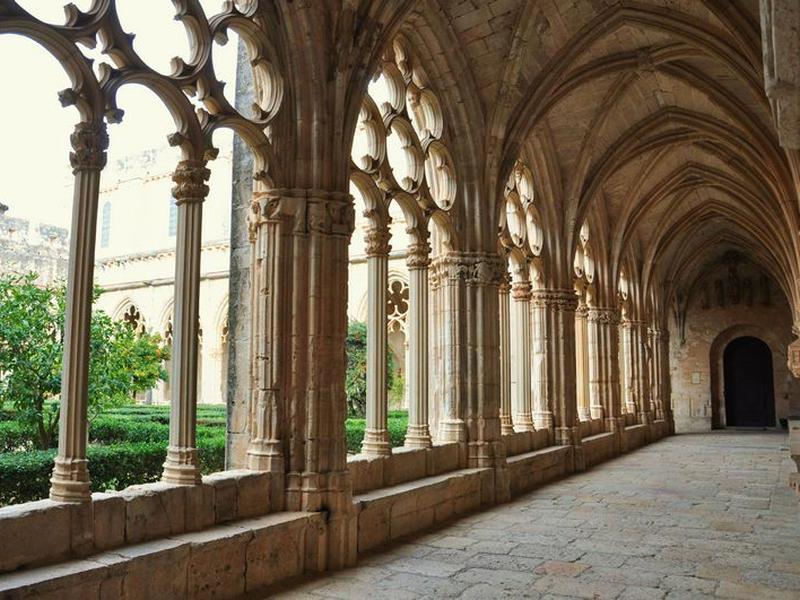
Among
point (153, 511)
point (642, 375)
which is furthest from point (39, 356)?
point (642, 375)

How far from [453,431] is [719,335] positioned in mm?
18329

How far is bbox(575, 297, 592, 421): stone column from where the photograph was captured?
1323 cm

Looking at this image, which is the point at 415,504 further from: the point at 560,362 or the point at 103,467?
the point at 560,362

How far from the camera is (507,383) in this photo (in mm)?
9188

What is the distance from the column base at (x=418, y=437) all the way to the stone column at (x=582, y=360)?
663 cm

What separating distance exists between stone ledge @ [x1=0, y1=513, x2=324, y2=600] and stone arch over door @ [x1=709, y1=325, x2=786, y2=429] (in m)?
20.9

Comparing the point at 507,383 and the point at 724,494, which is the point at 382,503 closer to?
the point at 507,383

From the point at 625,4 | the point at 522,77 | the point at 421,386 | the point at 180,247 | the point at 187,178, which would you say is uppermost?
the point at 625,4

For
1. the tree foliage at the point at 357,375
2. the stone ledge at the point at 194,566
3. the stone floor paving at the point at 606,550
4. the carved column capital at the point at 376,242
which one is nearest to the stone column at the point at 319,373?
the stone ledge at the point at 194,566

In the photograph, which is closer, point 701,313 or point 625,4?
point 625,4

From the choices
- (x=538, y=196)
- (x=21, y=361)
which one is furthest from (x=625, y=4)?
(x=21, y=361)

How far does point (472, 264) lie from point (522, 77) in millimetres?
2233

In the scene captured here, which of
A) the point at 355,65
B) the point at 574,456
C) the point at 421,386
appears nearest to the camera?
the point at 355,65

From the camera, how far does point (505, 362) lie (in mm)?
9227
